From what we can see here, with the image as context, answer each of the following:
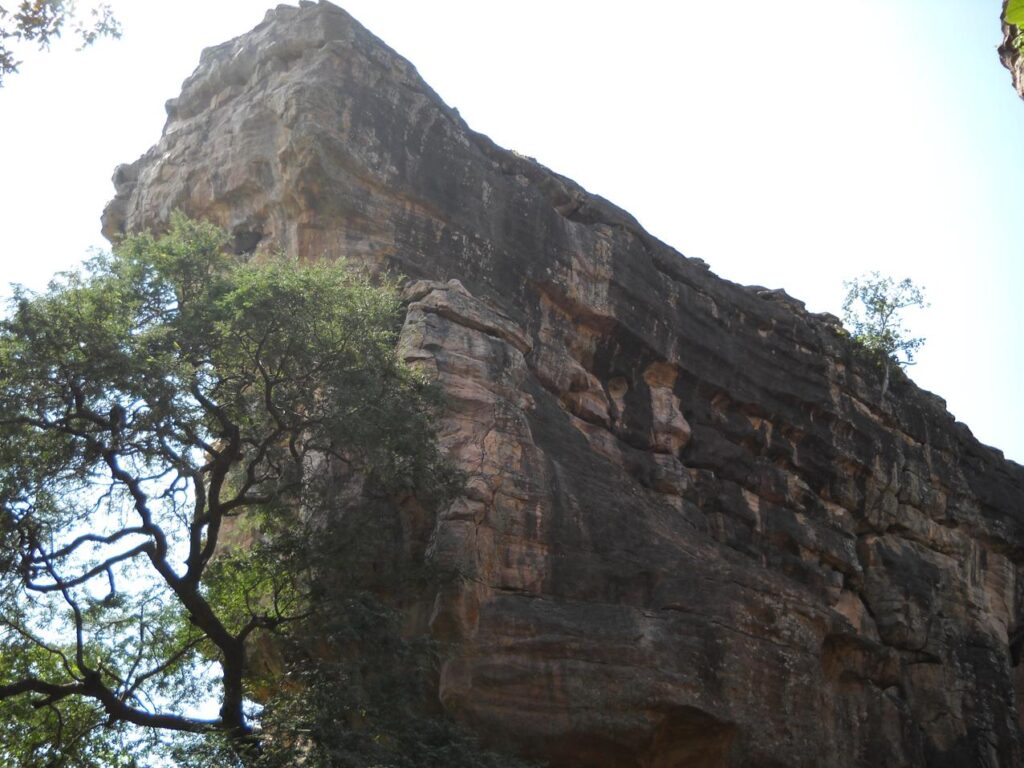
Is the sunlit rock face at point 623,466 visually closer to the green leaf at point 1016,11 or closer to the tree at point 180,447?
the tree at point 180,447

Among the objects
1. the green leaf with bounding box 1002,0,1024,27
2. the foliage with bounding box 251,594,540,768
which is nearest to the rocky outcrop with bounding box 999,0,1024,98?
the green leaf with bounding box 1002,0,1024,27

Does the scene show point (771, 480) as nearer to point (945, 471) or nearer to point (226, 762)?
point (945, 471)

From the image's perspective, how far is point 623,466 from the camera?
26.5 metres

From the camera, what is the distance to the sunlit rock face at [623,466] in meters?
19.2

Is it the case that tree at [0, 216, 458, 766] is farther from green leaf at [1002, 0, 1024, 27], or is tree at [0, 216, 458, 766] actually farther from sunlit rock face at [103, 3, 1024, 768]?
green leaf at [1002, 0, 1024, 27]

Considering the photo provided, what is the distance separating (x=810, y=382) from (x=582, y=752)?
1617 cm

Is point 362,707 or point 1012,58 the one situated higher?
point 1012,58

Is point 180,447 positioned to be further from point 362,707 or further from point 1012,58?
point 1012,58

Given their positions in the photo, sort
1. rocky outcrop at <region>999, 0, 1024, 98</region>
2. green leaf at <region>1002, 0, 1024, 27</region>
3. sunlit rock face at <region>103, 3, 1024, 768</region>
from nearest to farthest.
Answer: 1. green leaf at <region>1002, 0, 1024, 27</region>
2. rocky outcrop at <region>999, 0, 1024, 98</region>
3. sunlit rock face at <region>103, 3, 1024, 768</region>

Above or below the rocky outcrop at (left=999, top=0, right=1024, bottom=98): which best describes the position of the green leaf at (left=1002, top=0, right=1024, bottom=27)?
below

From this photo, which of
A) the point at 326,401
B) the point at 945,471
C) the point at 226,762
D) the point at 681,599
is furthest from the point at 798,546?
the point at 226,762

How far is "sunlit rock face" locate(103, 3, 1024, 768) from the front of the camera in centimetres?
1920

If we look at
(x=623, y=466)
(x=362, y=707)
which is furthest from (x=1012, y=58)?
(x=623, y=466)

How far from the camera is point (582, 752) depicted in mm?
18641
